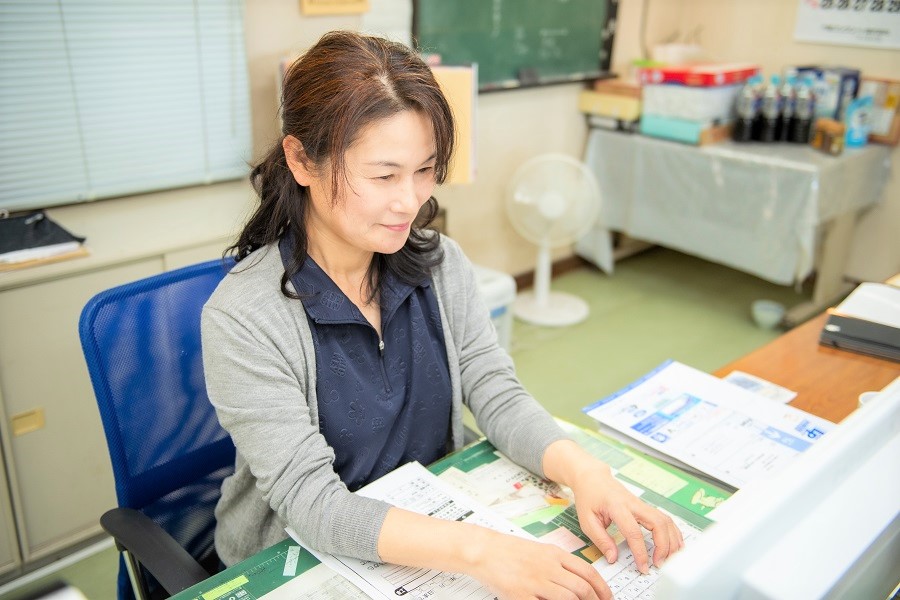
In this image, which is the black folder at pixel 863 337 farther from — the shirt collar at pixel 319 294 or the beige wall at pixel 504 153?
the beige wall at pixel 504 153

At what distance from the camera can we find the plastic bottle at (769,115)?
10.5ft

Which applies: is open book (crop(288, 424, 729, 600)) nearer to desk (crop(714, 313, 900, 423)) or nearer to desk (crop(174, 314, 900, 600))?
desk (crop(174, 314, 900, 600))

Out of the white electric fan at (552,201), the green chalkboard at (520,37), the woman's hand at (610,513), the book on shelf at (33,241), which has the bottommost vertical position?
the white electric fan at (552,201)

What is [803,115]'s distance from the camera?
319cm

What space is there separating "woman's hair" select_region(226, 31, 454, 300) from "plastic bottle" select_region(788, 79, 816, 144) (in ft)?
8.73

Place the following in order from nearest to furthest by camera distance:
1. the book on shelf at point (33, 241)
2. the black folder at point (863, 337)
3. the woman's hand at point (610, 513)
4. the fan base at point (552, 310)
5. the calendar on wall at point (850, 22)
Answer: the woman's hand at point (610, 513), the black folder at point (863, 337), the book on shelf at point (33, 241), the calendar on wall at point (850, 22), the fan base at point (552, 310)

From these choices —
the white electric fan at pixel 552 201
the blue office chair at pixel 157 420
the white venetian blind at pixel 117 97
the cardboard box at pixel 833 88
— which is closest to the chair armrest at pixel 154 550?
the blue office chair at pixel 157 420

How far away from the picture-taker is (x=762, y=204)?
3.02 m

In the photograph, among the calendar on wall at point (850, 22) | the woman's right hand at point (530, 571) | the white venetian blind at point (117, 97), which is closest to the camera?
the woman's right hand at point (530, 571)

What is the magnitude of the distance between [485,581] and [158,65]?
1771 millimetres

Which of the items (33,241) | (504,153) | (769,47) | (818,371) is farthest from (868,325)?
(769,47)

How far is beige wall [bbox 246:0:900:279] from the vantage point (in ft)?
11.0

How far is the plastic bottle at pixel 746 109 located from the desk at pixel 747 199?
85 mm

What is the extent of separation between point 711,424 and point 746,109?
8.02 ft
